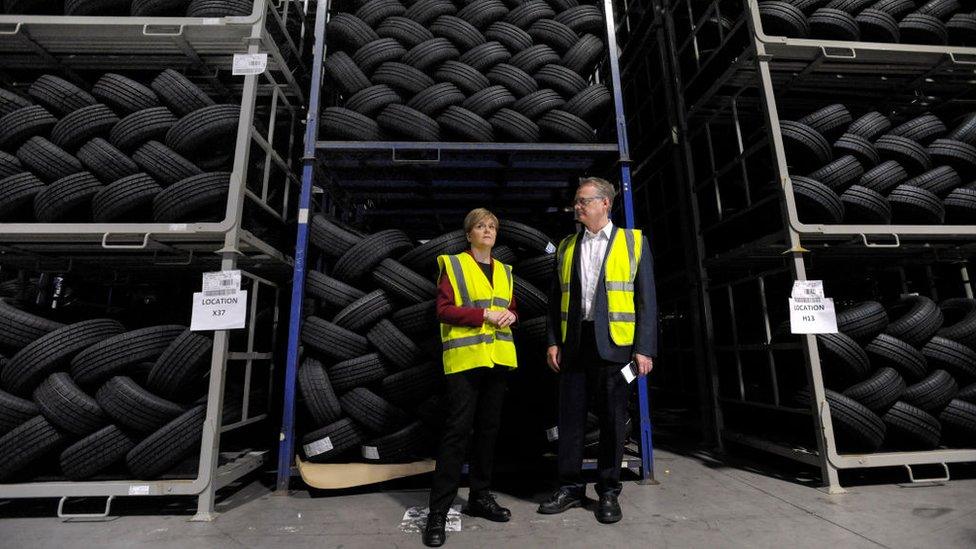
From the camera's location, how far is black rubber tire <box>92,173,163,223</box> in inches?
99.1

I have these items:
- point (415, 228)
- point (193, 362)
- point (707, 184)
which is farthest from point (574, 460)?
point (415, 228)

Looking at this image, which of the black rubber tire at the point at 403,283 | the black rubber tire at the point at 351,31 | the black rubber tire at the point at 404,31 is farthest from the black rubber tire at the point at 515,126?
the black rubber tire at the point at 403,283

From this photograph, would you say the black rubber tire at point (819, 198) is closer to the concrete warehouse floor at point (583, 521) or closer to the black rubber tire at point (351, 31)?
the concrete warehouse floor at point (583, 521)

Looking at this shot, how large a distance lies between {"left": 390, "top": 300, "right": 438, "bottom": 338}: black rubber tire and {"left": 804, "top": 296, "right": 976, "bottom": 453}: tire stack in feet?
7.78

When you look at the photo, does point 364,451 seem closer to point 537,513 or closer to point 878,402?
point 537,513

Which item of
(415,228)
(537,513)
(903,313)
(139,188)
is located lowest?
(537,513)

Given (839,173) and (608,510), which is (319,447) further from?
(839,173)

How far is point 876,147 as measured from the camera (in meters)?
3.04

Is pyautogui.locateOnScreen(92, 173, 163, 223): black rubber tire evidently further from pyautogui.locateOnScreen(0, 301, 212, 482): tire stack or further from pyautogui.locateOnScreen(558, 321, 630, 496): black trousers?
pyautogui.locateOnScreen(558, 321, 630, 496): black trousers

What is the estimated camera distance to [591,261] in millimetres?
2428

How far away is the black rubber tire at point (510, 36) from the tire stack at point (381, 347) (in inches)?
55.7

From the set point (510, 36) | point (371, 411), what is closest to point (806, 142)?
point (510, 36)

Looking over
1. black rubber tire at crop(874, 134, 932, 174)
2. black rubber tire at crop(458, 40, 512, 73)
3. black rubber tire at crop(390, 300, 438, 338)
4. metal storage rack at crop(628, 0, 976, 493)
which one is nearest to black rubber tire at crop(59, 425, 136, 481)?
black rubber tire at crop(390, 300, 438, 338)

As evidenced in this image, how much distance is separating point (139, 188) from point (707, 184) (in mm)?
3970
